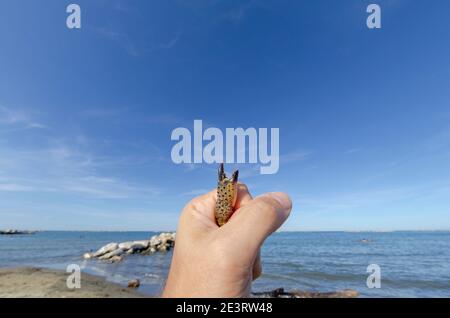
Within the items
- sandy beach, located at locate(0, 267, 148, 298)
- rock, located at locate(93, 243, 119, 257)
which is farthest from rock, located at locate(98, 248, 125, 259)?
sandy beach, located at locate(0, 267, 148, 298)

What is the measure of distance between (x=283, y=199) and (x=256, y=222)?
0.42m

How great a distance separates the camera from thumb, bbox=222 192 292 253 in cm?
188

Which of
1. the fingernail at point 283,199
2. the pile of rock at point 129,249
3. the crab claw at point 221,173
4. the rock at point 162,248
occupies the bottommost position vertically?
the rock at point 162,248

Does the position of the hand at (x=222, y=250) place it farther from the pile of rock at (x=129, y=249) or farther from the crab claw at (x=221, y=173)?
the pile of rock at (x=129, y=249)

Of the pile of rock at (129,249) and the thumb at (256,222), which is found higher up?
the thumb at (256,222)

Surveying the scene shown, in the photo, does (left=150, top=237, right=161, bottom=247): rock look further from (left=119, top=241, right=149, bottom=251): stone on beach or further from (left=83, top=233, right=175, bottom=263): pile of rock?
(left=119, top=241, right=149, bottom=251): stone on beach

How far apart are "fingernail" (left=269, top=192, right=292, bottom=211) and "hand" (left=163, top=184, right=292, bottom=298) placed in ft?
0.04

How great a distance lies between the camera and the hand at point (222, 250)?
6.14ft

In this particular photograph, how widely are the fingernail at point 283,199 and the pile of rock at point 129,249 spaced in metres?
37.7

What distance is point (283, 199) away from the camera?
7.33 feet

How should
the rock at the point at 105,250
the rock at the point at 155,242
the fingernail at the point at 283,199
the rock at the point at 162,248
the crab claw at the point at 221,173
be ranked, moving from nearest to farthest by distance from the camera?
the fingernail at the point at 283,199 → the crab claw at the point at 221,173 → the rock at the point at 105,250 → the rock at the point at 162,248 → the rock at the point at 155,242

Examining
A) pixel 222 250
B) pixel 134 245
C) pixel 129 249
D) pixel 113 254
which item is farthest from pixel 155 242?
pixel 222 250

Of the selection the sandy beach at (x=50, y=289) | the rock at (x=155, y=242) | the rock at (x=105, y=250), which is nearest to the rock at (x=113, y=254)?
the rock at (x=105, y=250)
